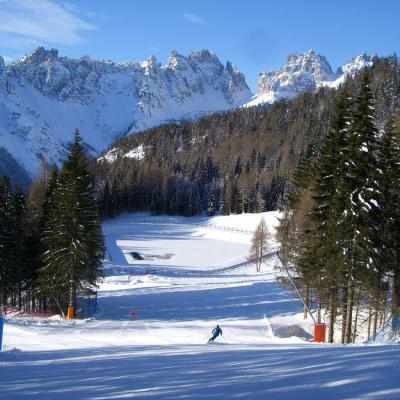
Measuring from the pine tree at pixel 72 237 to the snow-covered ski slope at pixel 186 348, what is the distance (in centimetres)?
302

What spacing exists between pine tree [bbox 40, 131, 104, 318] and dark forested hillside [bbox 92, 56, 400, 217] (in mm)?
69214

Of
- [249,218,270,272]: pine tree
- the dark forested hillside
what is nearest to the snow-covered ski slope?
[249,218,270,272]: pine tree

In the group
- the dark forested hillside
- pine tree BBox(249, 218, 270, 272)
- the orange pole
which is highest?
the dark forested hillside

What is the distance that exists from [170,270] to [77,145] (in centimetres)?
3343

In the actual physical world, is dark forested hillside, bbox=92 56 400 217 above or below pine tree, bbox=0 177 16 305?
above

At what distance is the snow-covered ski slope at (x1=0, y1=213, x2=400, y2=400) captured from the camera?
21.0ft

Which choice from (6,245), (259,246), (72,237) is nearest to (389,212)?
(72,237)

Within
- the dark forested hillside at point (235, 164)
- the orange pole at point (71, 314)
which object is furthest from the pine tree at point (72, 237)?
the dark forested hillside at point (235, 164)

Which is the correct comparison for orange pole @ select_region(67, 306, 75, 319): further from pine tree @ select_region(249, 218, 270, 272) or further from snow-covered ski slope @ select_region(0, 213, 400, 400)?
pine tree @ select_region(249, 218, 270, 272)

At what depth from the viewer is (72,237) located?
105 ft

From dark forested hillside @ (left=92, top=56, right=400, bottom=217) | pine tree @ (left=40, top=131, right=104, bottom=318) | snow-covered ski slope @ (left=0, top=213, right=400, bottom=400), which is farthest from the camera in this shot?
dark forested hillside @ (left=92, top=56, right=400, bottom=217)

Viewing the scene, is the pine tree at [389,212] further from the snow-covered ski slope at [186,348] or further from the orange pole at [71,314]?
the orange pole at [71,314]

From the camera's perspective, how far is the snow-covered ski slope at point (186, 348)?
21.0 ft

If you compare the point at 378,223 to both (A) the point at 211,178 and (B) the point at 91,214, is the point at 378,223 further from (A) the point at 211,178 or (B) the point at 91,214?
(A) the point at 211,178
